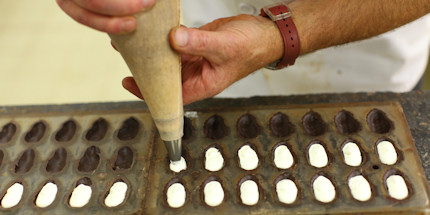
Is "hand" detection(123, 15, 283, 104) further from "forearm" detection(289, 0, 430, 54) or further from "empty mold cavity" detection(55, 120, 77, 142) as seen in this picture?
"empty mold cavity" detection(55, 120, 77, 142)

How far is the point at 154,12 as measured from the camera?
952 millimetres

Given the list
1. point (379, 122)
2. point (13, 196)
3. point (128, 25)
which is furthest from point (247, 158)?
point (13, 196)

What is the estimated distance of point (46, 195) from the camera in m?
1.43

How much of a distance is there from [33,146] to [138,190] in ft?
1.70

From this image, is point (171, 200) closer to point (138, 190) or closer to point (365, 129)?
point (138, 190)

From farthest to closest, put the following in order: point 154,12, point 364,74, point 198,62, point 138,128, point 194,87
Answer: point 364,74 < point 138,128 < point 198,62 < point 194,87 < point 154,12

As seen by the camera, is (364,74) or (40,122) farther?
(364,74)

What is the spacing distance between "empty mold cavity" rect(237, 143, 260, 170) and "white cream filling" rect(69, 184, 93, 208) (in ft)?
1.86

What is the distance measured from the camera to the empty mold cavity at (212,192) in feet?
4.46

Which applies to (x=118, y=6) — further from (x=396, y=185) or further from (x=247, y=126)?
(x=396, y=185)

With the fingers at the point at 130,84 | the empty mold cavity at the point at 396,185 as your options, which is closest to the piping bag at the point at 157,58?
the fingers at the point at 130,84

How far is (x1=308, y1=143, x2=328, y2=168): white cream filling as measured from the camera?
1445 millimetres

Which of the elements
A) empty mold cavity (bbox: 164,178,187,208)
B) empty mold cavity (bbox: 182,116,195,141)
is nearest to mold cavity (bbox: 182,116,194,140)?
empty mold cavity (bbox: 182,116,195,141)

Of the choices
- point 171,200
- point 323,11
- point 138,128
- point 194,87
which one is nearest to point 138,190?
point 171,200
